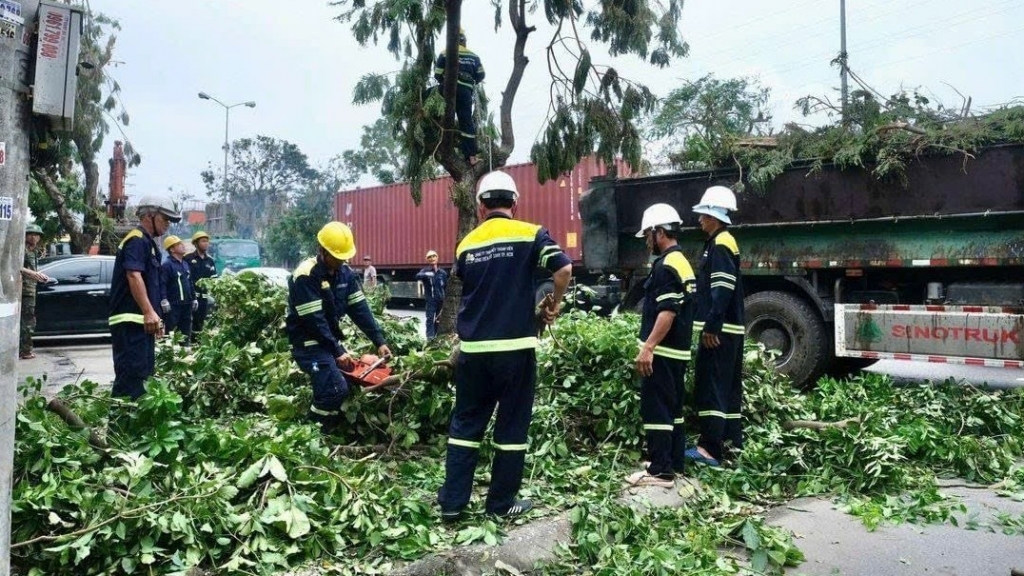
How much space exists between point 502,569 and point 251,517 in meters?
1.20

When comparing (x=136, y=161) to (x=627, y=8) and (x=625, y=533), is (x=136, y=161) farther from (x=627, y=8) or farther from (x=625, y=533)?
(x=625, y=533)

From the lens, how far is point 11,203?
2814 millimetres

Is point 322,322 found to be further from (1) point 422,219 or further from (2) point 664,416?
(1) point 422,219

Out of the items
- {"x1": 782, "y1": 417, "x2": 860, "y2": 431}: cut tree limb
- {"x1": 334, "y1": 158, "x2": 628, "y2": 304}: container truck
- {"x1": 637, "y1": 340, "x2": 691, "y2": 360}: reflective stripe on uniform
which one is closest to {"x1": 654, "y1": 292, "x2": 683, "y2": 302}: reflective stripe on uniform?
{"x1": 637, "y1": 340, "x2": 691, "y2": 360}: reflective stripe on uniform

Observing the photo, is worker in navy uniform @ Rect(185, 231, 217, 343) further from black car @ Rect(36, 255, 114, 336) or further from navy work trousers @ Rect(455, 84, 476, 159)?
navy work trousers @ Rect(455, 84, 476, 159)

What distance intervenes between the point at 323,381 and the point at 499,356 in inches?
67.3

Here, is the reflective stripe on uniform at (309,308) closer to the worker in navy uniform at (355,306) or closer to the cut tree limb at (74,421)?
the worker in navy uniform at (355,306)

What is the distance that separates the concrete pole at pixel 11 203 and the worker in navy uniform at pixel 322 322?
7.67 ft

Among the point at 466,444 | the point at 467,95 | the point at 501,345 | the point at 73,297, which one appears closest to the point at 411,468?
the point at 466,444

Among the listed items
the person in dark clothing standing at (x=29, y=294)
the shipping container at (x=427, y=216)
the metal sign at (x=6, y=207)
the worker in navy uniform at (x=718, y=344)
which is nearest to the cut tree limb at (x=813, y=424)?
the worker in navy uniform at (x=718, y=344)

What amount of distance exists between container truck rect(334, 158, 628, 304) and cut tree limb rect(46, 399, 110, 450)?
11.0m

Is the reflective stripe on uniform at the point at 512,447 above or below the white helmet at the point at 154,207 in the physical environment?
below

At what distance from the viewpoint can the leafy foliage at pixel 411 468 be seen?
363 centimetres

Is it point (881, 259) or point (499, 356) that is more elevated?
point (881, 259)
